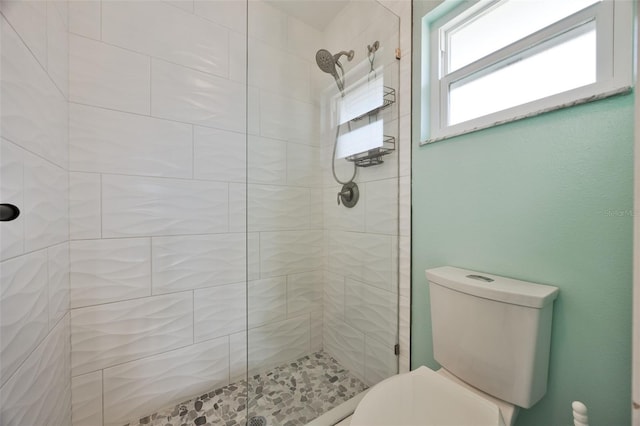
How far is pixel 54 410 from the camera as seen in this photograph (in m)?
0.96

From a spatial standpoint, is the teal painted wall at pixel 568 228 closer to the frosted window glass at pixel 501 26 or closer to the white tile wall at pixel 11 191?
the frosted window glass at pixel 501 26

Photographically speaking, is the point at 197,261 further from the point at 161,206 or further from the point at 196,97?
the point at 196,97

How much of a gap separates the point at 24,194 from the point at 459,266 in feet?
5.14

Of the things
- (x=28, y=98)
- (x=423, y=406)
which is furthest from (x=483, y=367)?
(x=28, y=98)

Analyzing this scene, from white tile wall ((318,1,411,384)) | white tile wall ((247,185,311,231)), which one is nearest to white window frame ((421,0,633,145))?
white tile wall ((318,1,411,384))

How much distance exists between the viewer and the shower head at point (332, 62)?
1.40 m

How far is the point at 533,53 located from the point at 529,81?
102mm

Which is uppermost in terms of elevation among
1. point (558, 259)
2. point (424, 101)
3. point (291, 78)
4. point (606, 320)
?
point (291, 78)

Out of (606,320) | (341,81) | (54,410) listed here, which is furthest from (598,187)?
(54,410)

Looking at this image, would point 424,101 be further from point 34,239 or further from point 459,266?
point 34,239

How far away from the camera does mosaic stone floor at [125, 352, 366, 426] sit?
1.18 meters

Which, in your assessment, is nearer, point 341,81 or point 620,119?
point 620,119

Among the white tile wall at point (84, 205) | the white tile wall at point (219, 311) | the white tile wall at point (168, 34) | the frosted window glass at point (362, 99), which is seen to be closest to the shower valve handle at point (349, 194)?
the frosted window glass at point (362, 99)

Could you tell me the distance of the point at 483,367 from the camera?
877mm
